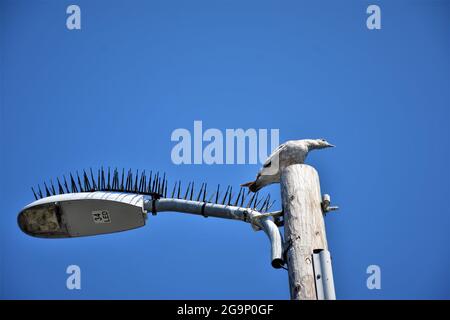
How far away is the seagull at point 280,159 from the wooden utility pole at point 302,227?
62cm

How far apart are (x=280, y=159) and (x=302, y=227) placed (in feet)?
3.83

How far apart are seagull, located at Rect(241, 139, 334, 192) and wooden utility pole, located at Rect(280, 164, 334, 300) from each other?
2.03 ft

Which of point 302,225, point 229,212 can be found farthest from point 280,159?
point 302,225

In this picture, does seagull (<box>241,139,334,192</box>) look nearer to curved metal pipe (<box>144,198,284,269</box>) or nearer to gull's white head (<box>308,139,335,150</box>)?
gull's white head (<box>308,139,335,150</box>)

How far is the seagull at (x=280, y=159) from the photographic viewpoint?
234 inches

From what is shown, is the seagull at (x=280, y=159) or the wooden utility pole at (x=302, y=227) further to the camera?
the seagull at (x=280, y=159)

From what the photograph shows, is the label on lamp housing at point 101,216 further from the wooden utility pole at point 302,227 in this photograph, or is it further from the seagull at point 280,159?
the wooden utility pole at point 302,227

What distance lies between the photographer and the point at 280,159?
597 cm

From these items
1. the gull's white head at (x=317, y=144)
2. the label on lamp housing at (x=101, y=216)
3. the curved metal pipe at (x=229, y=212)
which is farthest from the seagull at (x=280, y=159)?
the label on lamp housing at (x=101, y=216)

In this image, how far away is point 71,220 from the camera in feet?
20.5

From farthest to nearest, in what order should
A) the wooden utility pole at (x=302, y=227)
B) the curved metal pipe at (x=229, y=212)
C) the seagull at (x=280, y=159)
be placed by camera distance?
the seagull at (x=280, y=159) → the curved metal pipe at (x=229, y=212) → the wooden utility pole at (x=302, y=227)
